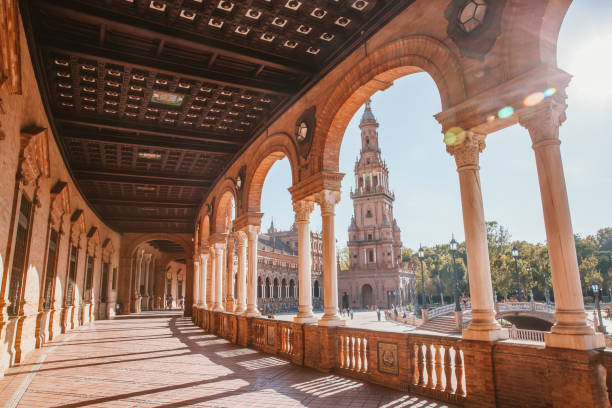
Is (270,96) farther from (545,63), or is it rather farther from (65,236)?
(65,236)

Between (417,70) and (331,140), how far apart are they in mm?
2603

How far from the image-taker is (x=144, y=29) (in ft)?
24.8

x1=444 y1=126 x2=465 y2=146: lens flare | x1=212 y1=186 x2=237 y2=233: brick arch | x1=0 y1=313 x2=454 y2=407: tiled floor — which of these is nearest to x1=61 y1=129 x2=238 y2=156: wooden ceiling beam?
x1=212 y1=186 x2=237 y2=233: brick arch

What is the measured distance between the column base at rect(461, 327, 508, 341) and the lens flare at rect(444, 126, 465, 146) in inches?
108

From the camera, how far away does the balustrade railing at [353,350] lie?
7.22 m

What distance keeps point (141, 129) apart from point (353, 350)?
30.8ft

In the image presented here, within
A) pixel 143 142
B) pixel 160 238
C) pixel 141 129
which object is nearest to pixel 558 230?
pixel 141 129

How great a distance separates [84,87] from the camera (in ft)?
33.2

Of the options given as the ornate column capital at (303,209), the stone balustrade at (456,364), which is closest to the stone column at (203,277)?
the stone balustrade at (456,364)

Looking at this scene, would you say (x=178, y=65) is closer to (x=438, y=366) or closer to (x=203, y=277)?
(x=438, y=366)

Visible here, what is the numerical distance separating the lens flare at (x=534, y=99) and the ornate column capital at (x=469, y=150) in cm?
92

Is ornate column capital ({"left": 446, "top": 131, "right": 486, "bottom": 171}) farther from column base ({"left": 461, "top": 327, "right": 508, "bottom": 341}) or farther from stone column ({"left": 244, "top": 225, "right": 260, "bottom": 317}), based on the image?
stone column ({"left": 244, "top": 225, "right": 260, "bottom": 317})

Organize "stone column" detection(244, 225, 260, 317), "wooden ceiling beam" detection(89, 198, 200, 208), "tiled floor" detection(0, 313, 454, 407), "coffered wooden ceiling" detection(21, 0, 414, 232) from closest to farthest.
Result: "tiled floor" detection(0, 313, 454, 407) → "coffered wooden ceiling" detection(21, 0, 414, 232) → "stone column" detection(244, 225, 260, 317) → "wooden ceiling beam" detection(89, 198, 200, 208)

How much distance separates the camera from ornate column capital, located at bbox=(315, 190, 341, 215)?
9.04 m
